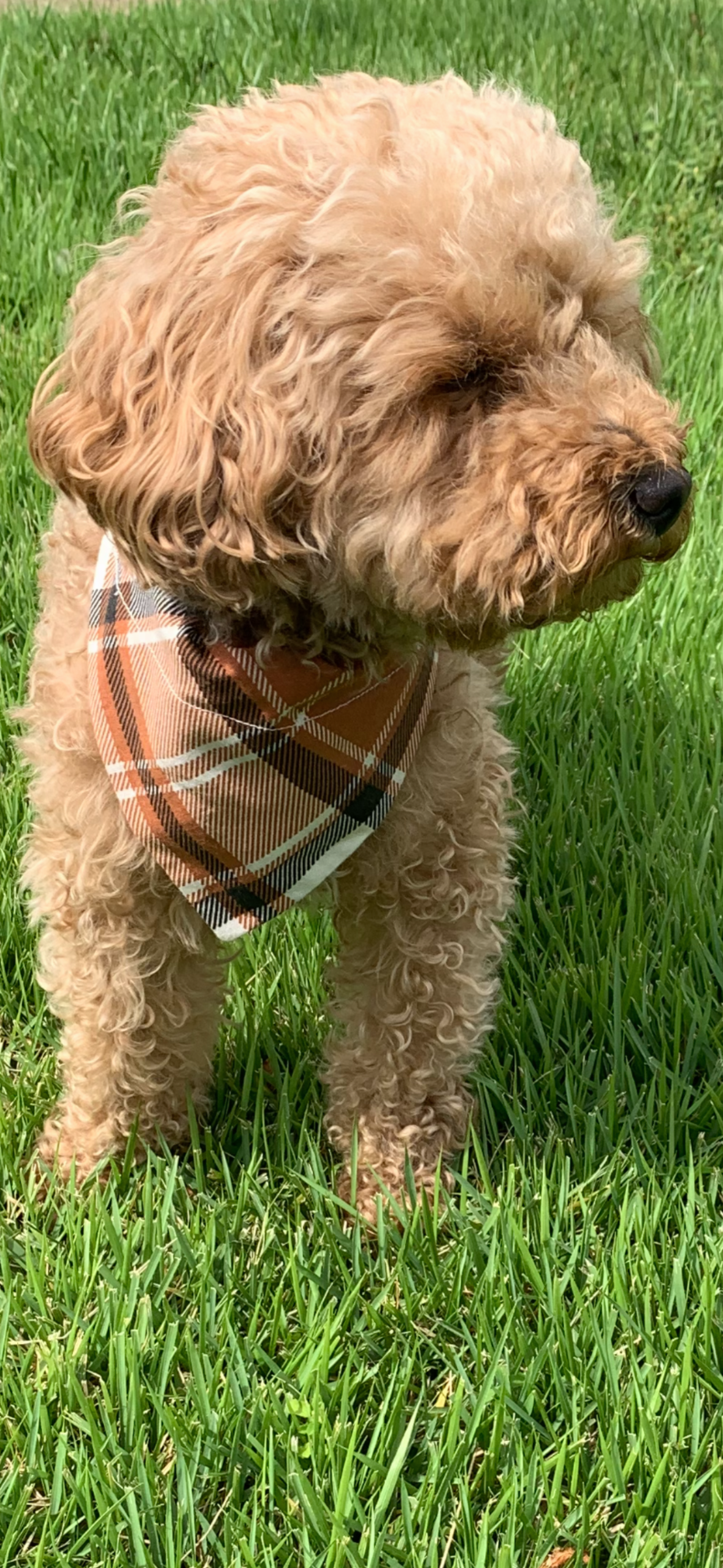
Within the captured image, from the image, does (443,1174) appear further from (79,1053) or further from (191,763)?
(191,763)

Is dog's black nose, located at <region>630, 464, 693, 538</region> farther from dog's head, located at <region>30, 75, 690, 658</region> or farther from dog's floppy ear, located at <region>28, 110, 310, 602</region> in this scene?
dog's floppy ear, located at <region>28, 110, 310, 602</region>

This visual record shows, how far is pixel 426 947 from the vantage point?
244cm

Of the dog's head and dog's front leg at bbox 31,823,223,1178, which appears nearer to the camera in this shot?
the dog's head

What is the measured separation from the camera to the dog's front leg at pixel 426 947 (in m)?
2.34

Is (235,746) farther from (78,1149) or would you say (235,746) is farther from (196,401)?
(78,1149)

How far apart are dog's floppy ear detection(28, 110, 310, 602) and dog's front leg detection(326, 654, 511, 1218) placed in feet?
1.89

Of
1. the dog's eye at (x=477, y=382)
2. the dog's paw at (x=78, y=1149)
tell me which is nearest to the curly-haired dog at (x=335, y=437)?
the dog's eye at (x=477, y=382)

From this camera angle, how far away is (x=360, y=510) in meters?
1.84

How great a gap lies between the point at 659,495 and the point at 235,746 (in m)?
0.73

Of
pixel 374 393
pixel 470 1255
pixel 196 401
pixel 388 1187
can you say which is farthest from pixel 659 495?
pixel 388 1187

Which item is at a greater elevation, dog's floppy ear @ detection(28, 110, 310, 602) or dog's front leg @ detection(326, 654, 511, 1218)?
dog's floppy ear @ detection(28, 110, 310, 602)

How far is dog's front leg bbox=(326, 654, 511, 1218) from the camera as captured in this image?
2.34 m

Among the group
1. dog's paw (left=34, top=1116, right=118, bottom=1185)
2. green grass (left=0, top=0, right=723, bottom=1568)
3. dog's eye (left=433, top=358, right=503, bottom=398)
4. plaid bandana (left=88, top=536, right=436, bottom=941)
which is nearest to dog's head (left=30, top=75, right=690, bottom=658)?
dog's eye (left=433, top=358, right=503, bottom=398)

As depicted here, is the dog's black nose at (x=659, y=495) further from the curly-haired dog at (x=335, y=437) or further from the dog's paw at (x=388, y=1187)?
the dog's paw at (x=388, y=1187)
